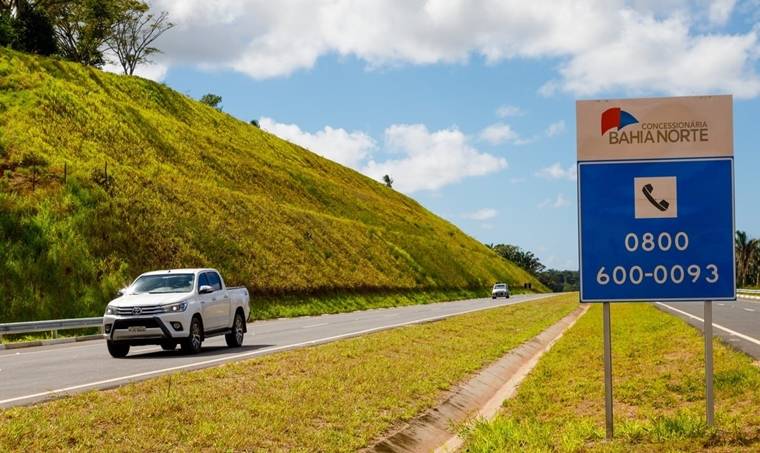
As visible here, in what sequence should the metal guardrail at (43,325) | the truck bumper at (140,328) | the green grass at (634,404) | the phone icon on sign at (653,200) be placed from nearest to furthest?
the green grass at (634,404)
the phone icon on sign at (653,200)
the truck bumper at (140,328)
the metal guardrail at (43,325)

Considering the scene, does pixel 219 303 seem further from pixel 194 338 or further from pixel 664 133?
pixel 664 133

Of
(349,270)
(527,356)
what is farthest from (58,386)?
(349,270)

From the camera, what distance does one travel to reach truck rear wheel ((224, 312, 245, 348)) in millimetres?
21441

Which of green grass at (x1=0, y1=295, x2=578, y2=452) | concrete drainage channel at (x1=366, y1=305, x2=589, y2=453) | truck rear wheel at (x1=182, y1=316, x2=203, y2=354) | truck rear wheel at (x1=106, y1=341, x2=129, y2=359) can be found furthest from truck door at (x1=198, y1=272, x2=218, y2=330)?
concrete drainage channel at (x1=366, y1=305, x2=589, y2=453)

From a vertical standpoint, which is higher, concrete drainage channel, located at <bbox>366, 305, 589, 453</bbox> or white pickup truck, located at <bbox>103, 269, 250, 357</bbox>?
white pickup truck, located at <bbox>103, 269, 250, 357</bbox>

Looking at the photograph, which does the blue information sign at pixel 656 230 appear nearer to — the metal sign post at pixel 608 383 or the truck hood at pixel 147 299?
the metal sign post at pixel 608 383

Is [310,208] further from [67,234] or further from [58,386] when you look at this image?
[58,386]

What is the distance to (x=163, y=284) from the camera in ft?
66.1

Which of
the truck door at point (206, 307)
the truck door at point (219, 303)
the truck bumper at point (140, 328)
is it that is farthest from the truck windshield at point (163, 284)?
the truck bumper at point (140, 328)

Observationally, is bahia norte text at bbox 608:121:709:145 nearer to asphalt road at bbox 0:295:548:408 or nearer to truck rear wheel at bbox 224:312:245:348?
asphalt road at bbox 0:295:548:408

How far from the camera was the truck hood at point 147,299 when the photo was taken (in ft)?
61.5

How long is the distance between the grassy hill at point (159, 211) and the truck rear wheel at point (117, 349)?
50.7 feet

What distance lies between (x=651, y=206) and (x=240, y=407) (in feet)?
16.5

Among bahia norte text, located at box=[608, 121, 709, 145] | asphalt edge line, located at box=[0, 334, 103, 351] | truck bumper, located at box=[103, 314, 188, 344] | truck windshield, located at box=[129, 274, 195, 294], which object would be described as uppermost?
bahia norte text, located at box=[608, 121, 709, 145]
